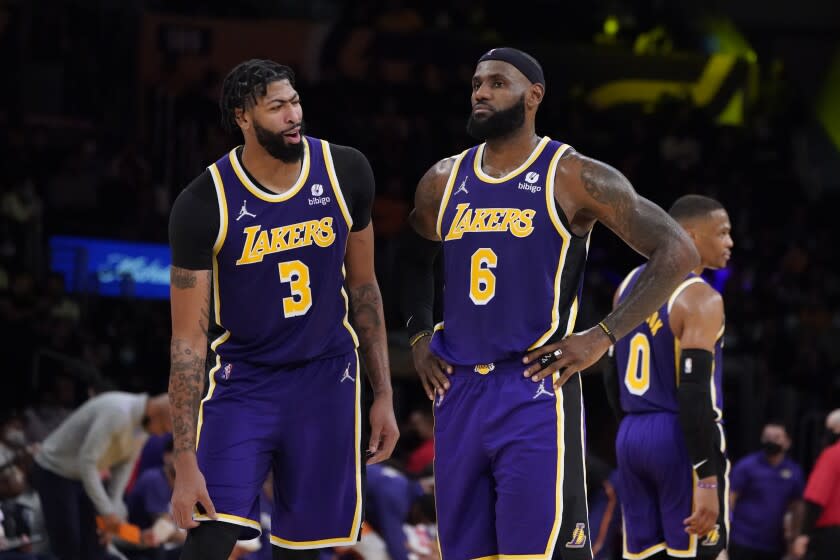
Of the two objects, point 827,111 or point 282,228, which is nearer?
point 282,228

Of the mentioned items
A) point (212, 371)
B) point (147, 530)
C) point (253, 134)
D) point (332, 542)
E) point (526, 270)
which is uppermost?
point (253, 134)

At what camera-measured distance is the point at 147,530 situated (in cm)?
953

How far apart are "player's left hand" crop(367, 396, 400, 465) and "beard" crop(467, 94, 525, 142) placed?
1061 mm

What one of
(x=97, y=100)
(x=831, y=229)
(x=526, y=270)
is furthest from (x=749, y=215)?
(x=526, y=270)

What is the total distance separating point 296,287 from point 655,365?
253 cm

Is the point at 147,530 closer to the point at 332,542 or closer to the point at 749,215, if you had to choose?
the point at 332,542

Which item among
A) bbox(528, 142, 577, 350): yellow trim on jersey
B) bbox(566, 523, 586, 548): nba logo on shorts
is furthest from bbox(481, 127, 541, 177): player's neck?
bbox(566, 523, 586, 548): nba logo on shorts

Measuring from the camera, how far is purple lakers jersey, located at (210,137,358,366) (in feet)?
16.3

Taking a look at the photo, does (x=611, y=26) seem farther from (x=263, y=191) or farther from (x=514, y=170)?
(x=263, y=191)

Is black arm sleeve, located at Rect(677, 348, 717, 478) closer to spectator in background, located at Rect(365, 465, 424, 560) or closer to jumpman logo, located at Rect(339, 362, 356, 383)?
jumpman logo, located at Rect(339, 362, 356, 383)

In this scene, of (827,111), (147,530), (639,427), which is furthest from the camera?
(827,111)

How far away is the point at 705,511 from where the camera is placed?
6527mm

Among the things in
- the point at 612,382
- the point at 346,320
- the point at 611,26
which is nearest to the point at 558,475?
the point at 346,320

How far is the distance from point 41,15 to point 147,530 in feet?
35.9
